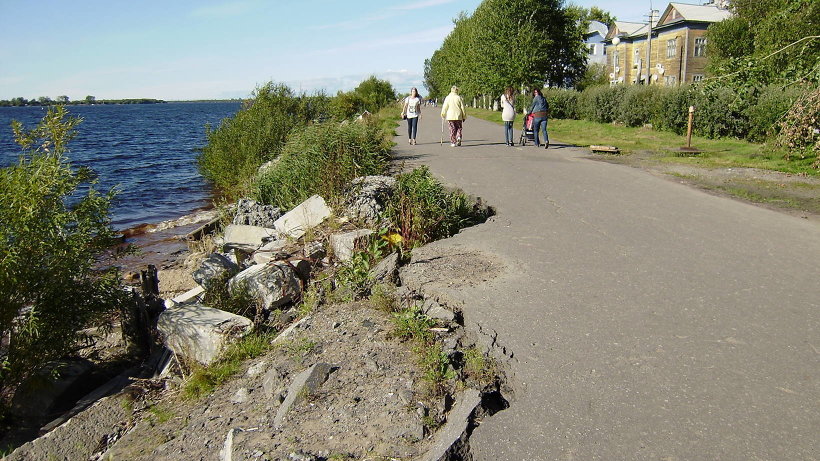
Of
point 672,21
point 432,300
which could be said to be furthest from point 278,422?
point 672,21

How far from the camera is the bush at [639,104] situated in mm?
26344

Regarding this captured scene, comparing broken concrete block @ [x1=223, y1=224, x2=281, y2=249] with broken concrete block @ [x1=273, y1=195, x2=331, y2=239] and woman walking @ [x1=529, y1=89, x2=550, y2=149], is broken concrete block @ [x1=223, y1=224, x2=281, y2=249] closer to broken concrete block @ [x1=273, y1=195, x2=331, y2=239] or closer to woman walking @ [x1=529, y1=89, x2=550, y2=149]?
broken concrete block @ [x1=273, y1=195, x2=331, y2=239]

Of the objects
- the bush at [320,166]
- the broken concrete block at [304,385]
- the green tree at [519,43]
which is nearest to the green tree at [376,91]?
the green tree at [519,43]

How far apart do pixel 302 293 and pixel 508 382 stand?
3.23 metres

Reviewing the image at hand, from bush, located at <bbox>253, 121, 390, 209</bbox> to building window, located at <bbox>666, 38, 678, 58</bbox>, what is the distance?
49486 mm

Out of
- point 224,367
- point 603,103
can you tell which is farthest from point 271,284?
point 603,103

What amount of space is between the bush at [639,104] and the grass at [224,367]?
23.8 meters

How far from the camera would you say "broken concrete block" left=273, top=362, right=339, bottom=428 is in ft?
13.9

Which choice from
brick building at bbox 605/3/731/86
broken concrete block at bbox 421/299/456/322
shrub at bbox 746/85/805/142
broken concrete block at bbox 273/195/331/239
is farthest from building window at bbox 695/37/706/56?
broken concrete block at bbox 421/299/456/322

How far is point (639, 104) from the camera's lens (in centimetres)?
2739

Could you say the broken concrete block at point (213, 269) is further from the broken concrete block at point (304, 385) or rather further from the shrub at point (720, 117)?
the shrub at point (720, 117)

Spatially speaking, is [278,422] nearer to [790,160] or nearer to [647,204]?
[647,204]

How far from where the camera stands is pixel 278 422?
4.14m

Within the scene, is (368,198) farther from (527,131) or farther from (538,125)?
(527,131)
